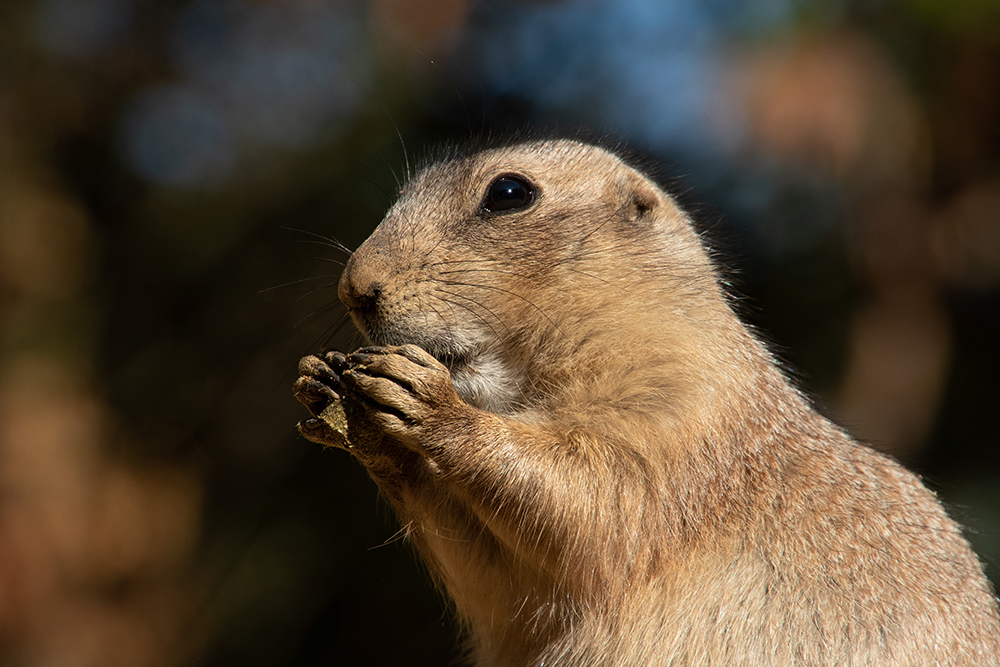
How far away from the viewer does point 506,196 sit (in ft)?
9.08

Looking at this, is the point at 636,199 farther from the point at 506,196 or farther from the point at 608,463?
the point at 608,463

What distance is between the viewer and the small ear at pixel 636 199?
2.93m

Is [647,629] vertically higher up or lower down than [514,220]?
lower down

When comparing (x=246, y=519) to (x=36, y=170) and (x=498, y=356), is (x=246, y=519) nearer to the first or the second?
(x=36, y=170)

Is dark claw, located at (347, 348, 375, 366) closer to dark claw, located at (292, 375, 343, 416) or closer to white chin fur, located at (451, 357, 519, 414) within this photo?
dark claw, located at (292, 375, 343, 416)

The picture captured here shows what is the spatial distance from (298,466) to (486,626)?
4.12 m

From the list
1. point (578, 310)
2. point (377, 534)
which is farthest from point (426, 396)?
point (377, 534)

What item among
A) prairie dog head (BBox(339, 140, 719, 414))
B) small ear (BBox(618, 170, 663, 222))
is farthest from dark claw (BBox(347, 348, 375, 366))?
small ear (BBox(618, 170, 663, 222))

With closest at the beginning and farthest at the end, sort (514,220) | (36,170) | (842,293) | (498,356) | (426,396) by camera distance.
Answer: (426,396) < (498,356) < (514,220) < (842,293) < (36,170)

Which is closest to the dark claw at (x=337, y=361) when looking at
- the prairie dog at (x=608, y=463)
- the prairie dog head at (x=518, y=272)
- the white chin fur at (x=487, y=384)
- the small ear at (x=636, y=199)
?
the prairie dog at (x=608, y=463)

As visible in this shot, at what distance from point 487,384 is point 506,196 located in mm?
648

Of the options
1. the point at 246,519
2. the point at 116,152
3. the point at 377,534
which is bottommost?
the point at 377,534

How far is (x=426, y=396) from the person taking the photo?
2.15 metres

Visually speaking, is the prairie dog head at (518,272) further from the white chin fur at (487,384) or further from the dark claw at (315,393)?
the dark claw at (315,393)
